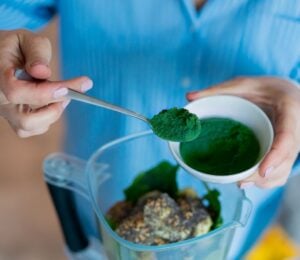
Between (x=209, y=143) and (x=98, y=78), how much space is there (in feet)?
0.61

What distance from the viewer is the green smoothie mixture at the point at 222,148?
17.7 inches

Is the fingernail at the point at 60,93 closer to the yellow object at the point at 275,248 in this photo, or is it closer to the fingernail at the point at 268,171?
the fingernail at the point at 268,171

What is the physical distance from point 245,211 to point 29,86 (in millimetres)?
224

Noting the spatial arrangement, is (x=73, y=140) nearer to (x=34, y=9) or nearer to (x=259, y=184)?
(x=34, y=9)

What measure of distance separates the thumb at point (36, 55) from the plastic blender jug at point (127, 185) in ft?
0.40

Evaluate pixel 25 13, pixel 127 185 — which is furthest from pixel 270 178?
pixel 25 13

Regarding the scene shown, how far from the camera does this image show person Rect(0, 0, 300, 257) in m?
0.50

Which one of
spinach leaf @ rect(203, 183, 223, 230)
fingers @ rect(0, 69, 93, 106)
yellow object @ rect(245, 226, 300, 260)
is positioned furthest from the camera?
yellow object @ rect(245, 226, 300, 260)

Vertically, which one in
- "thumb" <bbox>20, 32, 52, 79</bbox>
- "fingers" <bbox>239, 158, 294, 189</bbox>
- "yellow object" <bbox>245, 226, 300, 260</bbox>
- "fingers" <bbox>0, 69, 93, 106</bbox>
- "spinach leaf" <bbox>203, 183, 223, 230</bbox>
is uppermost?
"thumb" <bbox>20, 32, 52, 79</bbox>

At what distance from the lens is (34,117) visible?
409 mm

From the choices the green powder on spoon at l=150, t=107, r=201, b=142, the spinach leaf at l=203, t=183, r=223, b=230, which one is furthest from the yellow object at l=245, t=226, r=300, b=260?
the green powder on spoon at l=150, t=107, r=201, b=142

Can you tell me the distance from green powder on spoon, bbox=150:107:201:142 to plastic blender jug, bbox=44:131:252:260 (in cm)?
6

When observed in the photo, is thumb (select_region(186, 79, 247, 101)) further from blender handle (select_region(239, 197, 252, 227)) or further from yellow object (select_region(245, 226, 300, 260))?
yellow object (select_region(245, 226, 300, 260))

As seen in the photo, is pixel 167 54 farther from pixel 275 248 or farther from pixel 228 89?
pixel 275 248
